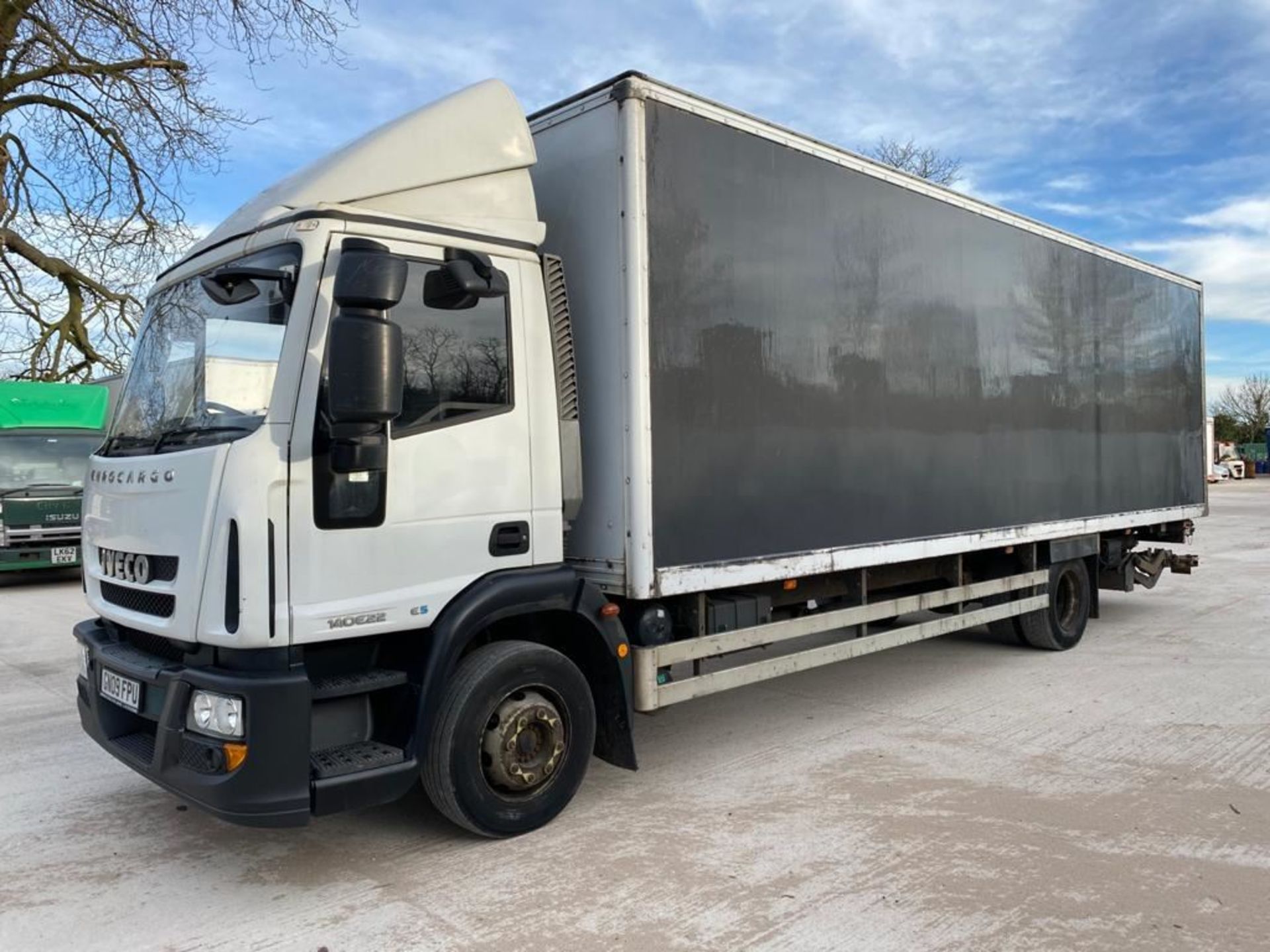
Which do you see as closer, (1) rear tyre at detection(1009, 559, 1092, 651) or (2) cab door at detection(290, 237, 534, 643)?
(2) cab door at detection(290, 237, 534, 643)

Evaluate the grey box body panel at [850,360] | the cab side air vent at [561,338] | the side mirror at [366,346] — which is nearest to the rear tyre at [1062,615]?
the grey box body panel at [850,360]

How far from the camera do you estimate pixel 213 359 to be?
372cm

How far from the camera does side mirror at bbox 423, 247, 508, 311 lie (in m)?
3.62

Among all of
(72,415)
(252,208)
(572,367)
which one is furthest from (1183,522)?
(72,415)

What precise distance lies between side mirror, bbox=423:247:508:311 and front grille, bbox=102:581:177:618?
153 centimetres

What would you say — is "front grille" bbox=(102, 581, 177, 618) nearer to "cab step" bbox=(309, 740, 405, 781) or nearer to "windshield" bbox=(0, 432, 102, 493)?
"cab step" bbox=(309, 740, 405, 781)

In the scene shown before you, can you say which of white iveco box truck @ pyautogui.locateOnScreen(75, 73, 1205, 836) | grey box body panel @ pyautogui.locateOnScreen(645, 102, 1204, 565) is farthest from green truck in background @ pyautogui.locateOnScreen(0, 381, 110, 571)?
grey box body panel @ pyautogui.locateOnScreen(645, 102, 1204, 565)

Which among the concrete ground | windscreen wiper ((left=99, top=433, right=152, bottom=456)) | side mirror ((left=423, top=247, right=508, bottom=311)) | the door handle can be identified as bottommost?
Result: the concrete ground

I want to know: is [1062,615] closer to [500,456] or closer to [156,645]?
[500,456]

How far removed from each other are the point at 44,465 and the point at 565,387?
12510mm

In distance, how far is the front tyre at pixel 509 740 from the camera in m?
3.70

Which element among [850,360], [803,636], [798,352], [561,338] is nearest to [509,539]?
[561,338]

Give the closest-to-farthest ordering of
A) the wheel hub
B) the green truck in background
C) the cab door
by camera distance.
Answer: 1. the cab door
2. the wheel hub
3. the green truck in background

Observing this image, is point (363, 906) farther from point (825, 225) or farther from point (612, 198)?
point (825, 225)
